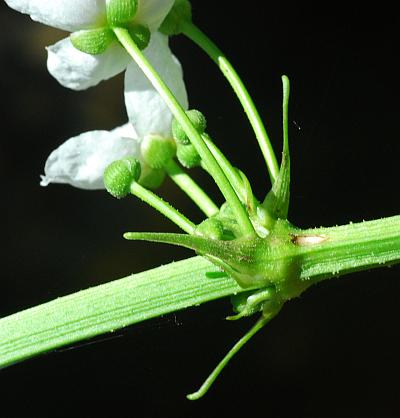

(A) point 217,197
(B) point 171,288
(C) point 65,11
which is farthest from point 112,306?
(A) point 217,197

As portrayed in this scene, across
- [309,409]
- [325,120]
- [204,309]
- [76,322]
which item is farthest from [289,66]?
[76,322]

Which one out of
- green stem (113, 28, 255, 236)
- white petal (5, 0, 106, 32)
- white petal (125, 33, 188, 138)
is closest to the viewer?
green stem (113, 28, 255, 236)

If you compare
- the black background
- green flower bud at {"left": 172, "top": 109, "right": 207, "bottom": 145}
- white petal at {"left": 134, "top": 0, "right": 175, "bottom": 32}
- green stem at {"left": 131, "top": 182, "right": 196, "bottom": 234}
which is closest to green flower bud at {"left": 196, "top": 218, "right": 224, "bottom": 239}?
green stem at {"left": 131, "top": 182, "right": 196, "bottom": 234}

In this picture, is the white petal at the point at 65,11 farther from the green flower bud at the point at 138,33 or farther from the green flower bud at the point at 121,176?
the green flower bud at the point at 121,176

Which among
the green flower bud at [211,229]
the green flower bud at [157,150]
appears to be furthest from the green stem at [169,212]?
the green flower bud at [157,150]

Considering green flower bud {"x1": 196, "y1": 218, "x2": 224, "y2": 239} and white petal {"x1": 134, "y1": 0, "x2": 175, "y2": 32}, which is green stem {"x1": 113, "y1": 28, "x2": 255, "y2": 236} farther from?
white petal {"x1": 134, "y1": 0, "x2": 175, "y2": 32}

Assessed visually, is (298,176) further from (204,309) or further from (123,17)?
(123,17)

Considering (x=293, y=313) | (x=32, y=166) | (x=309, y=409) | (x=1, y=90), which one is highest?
(x=1, y=90)
